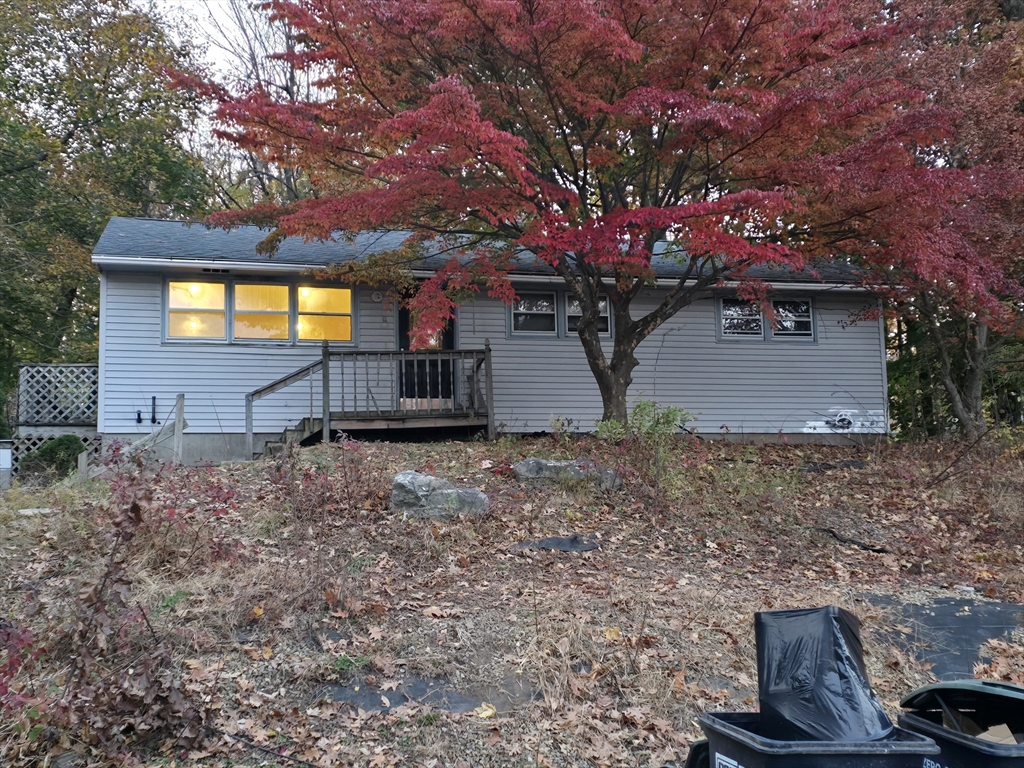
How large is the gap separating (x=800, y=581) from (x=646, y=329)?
5.56 m

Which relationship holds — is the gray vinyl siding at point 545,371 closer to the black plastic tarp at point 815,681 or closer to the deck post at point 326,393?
the deck post at point 326,393

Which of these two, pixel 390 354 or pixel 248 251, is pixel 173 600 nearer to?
pixel 390 354

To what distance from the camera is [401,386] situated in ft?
42.1

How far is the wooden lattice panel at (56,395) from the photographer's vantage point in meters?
13.3

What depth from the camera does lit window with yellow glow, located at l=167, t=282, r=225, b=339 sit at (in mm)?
13516

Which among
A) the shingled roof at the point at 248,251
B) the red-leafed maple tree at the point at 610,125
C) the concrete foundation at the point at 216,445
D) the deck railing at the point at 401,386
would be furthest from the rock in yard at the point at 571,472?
the concrete foundation at the point at 216,445

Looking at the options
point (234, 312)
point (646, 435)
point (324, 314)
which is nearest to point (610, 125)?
point (646, 435)

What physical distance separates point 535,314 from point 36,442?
9226 millimetres

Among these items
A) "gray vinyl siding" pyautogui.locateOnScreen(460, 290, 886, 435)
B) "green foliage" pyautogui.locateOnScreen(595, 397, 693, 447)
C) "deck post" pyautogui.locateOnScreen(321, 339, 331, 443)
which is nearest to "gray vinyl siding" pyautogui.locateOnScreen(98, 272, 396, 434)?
"deck post" pyautogui.locateOnScreen(321, 339, 331, 443)

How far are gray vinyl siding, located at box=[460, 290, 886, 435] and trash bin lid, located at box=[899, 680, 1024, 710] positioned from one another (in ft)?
37.8

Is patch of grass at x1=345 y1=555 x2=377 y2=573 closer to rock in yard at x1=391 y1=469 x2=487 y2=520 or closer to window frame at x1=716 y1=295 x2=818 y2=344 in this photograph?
Answer: rock in yard at x1=391 y1=469 x2=487 y2=520

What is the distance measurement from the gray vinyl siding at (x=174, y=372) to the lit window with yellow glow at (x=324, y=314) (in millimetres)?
341

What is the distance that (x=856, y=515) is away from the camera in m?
9.31

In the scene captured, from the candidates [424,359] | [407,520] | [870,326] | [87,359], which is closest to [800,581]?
[407,520]
